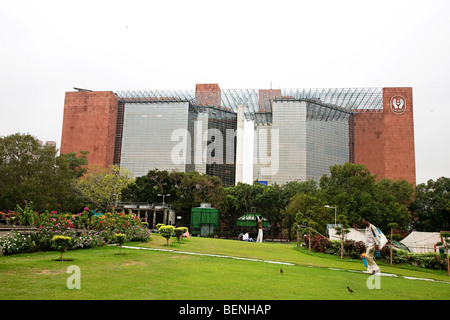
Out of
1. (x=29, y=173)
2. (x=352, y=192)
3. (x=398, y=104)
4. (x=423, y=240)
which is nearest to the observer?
(x=423, y=240)

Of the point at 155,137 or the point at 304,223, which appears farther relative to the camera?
the point at 155,137

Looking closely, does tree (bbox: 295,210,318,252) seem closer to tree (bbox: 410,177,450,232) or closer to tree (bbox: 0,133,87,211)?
tree (bbox: 0,133,87,211)

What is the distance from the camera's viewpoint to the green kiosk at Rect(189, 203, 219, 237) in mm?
42906

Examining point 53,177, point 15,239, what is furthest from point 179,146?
point 15,239

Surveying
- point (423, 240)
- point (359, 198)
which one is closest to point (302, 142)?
point (359, 198)

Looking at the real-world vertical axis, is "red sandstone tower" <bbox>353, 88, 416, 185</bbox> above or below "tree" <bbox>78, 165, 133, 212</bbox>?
above

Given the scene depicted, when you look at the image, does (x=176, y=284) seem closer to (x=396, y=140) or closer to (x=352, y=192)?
(x=352, y=192)

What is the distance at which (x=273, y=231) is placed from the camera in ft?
195

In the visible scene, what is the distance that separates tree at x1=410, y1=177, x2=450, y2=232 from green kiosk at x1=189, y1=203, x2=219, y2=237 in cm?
2845

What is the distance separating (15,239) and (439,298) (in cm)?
1348

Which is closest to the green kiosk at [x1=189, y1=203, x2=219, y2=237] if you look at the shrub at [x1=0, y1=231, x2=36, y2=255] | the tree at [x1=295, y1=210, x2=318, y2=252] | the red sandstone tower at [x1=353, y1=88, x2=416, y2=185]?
the tree at [x1=295, y1=210, x2=318, y2=252]

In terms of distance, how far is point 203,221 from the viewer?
4353 cm

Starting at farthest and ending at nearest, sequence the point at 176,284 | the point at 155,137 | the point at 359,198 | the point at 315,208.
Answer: the point at 155,137
the point at 359,198
the point at 315,208
the point at 176,284

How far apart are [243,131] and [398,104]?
35.1m
